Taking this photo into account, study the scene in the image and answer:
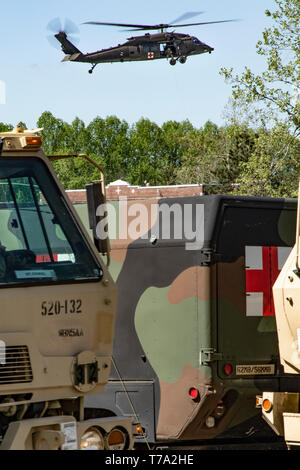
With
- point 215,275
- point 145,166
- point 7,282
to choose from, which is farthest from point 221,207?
point 145,166

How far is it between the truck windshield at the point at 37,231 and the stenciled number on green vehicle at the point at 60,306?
15 cm

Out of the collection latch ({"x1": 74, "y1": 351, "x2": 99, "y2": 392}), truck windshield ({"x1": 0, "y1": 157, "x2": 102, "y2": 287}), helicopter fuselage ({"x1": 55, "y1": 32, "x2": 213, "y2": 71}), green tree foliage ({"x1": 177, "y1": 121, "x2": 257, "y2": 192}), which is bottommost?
green tree foliage ({"x1": 177, "y1": 121, "x2": 257, "y2": 192})

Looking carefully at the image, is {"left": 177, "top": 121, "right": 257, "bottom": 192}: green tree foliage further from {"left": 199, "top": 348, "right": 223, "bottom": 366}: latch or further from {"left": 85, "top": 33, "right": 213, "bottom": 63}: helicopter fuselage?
{"left": 199, "top": 348, "right": 223, "bottom": 366}: latch

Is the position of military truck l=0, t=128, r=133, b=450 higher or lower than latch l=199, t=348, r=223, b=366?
higher

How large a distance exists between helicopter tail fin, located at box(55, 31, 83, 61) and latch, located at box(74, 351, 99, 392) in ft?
188

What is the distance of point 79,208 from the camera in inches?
388

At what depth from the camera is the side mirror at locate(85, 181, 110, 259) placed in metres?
6.69

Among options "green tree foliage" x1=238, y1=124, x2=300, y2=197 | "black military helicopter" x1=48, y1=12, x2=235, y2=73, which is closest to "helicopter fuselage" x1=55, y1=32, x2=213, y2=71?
"black military helicopter" x1=48, y1=12, x2=235, y2=73

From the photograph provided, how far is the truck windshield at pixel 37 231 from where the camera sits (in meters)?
6.30

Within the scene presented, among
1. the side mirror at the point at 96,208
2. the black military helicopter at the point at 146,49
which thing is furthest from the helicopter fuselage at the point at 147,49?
the side mirror at the point at 96,208

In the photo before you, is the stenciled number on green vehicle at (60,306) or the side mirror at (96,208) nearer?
the stenciled number on green vehicle at (60,306)

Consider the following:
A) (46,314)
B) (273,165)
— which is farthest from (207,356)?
(273,165)

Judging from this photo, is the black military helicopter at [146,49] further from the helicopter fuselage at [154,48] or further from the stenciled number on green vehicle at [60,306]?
the stenciled number on green vehicle at [60,306]
